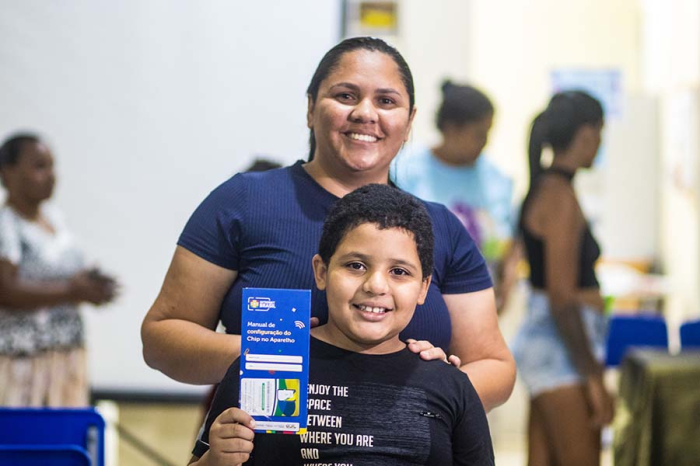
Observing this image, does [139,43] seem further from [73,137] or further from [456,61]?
[456,61]

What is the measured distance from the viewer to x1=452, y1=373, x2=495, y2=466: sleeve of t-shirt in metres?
1.55

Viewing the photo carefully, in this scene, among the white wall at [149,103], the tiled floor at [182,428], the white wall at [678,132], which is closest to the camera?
the tiled floor at [182,428]

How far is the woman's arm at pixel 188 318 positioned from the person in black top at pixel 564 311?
1.53 m

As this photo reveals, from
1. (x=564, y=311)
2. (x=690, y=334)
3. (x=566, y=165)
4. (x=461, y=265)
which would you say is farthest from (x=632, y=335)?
(x=461, y=265)

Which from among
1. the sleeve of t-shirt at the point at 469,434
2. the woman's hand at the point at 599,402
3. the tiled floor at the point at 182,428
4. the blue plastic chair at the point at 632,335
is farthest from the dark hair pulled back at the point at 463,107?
the sleeve of t-shirt at the point at 469,434

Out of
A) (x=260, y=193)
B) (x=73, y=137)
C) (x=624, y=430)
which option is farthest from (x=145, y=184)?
(x=624, y=430)

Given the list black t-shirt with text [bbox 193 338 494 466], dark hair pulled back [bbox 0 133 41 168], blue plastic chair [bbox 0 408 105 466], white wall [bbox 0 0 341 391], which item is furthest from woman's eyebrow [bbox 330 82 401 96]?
white wall [bbox 0 0 341 391]

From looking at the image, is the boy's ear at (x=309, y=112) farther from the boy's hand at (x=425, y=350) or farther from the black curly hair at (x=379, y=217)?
the boy's hand at (x=425, y=350)

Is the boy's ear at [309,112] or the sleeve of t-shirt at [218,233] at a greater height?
the boy's ear at [309,112]

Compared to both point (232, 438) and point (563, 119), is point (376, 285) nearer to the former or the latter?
point (232, 438)

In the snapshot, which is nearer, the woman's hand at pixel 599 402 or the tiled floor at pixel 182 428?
the woman's hand at pixel 599 402

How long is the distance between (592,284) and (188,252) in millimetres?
1658

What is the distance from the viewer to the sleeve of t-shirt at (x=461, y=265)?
1770mm

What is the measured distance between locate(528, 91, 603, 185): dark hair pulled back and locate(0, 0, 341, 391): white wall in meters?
2.33
